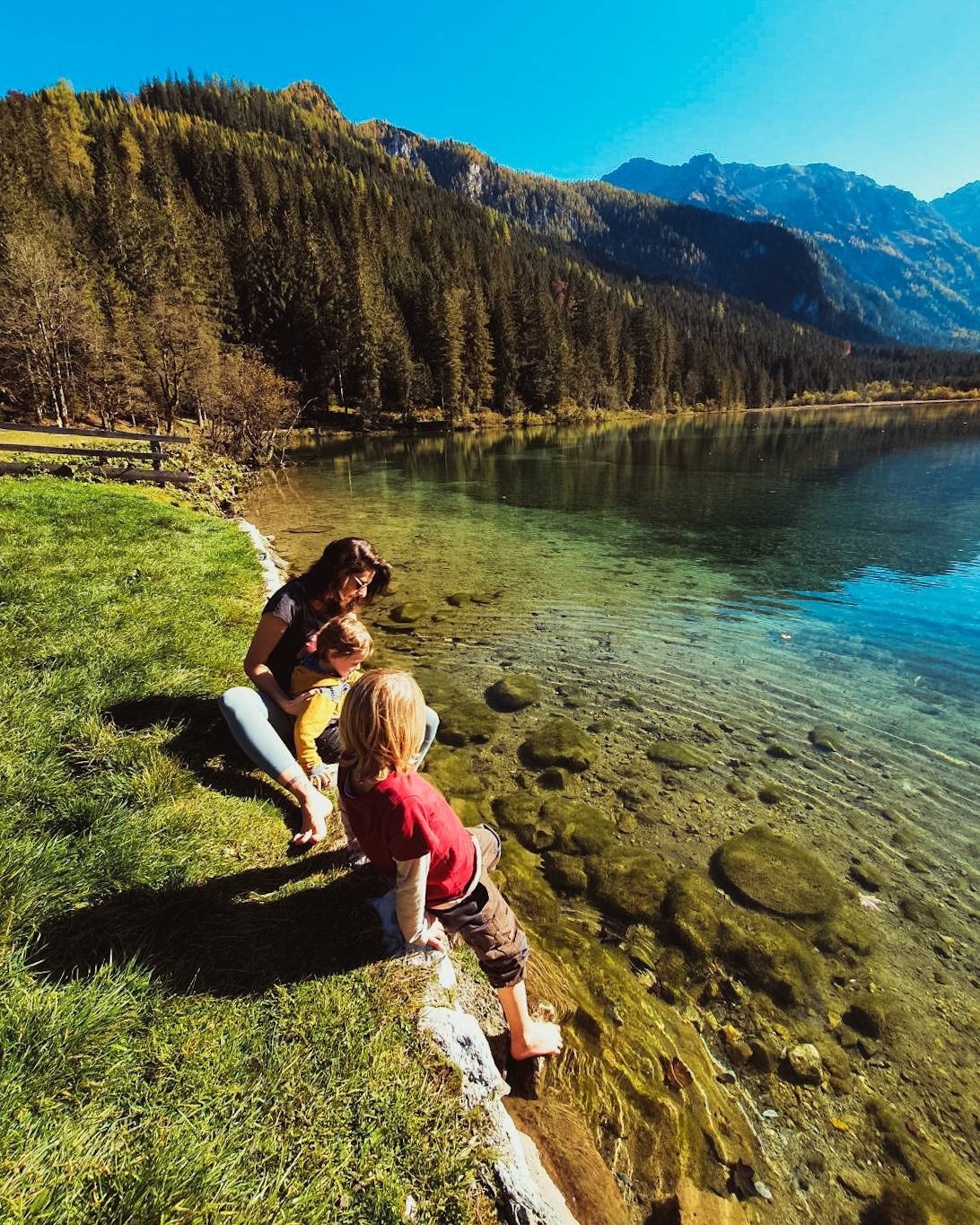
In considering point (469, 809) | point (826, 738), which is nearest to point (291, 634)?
point (469, 809)

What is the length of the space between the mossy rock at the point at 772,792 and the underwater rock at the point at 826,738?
129cm

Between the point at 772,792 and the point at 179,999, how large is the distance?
6.72 metres

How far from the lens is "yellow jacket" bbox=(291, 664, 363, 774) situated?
4.59 metres

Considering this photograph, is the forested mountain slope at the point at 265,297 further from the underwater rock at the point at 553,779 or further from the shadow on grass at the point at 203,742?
the underwater rock at the point at 553,779

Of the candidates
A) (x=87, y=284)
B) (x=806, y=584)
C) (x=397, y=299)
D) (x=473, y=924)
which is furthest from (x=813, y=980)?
(x=397, y=299)

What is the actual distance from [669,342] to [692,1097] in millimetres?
134831

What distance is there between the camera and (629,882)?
546cm

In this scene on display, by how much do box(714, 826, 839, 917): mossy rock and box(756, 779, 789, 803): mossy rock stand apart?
692 millimetres

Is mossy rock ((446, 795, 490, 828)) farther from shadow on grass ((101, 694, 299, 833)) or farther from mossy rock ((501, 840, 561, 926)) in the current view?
shadow on grass ((101, 694, 299, 833))

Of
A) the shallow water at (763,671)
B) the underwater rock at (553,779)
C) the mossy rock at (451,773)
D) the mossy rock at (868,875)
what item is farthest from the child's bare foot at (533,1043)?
the mossy rock at (868,875)

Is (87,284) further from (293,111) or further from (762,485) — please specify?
(293,111)

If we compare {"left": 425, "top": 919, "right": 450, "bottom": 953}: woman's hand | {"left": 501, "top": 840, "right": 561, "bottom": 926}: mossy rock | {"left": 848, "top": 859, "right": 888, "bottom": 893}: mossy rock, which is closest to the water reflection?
{"left": 848, "top": 859, "right": 888, "bottom": 893}: mossy rock

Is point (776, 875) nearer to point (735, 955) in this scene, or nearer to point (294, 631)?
point (735, 955)

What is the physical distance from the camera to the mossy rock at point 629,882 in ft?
17.1
